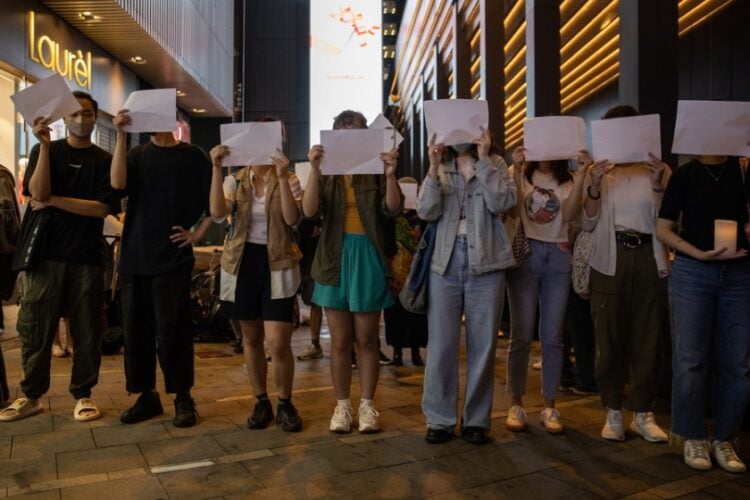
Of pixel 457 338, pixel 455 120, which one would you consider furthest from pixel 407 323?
pixel 455 120

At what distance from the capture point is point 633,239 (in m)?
3.91

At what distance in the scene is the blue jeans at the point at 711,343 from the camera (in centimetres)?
342

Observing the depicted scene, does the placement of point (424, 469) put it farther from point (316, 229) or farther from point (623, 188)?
point (623, 188)

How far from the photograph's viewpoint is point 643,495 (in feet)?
10.1

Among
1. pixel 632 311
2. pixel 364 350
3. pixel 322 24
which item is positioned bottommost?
pixel 364 350

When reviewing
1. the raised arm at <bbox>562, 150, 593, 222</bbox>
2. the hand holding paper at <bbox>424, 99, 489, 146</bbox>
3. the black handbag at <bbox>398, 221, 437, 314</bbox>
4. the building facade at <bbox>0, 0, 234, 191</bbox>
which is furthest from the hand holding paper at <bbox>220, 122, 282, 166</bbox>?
the building facade at <bbox>0, 0, 234, 191</bbox>

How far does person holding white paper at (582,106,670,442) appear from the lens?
12.7ft

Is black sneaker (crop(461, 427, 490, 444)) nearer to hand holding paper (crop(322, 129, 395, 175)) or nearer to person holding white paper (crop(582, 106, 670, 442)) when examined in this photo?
person holding white paper (crop(582, 106, 670, 442))

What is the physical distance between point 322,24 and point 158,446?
776 inches

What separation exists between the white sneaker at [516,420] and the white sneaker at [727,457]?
3.58 feet

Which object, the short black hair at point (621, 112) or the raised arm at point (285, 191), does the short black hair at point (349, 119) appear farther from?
the short black hair at point (621, 112)

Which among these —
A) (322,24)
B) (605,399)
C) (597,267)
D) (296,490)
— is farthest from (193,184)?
(322,24)

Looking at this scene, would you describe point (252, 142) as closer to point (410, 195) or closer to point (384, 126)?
point (384, 126)

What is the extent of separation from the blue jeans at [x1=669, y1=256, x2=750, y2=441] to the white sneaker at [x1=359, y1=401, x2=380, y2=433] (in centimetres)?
175
